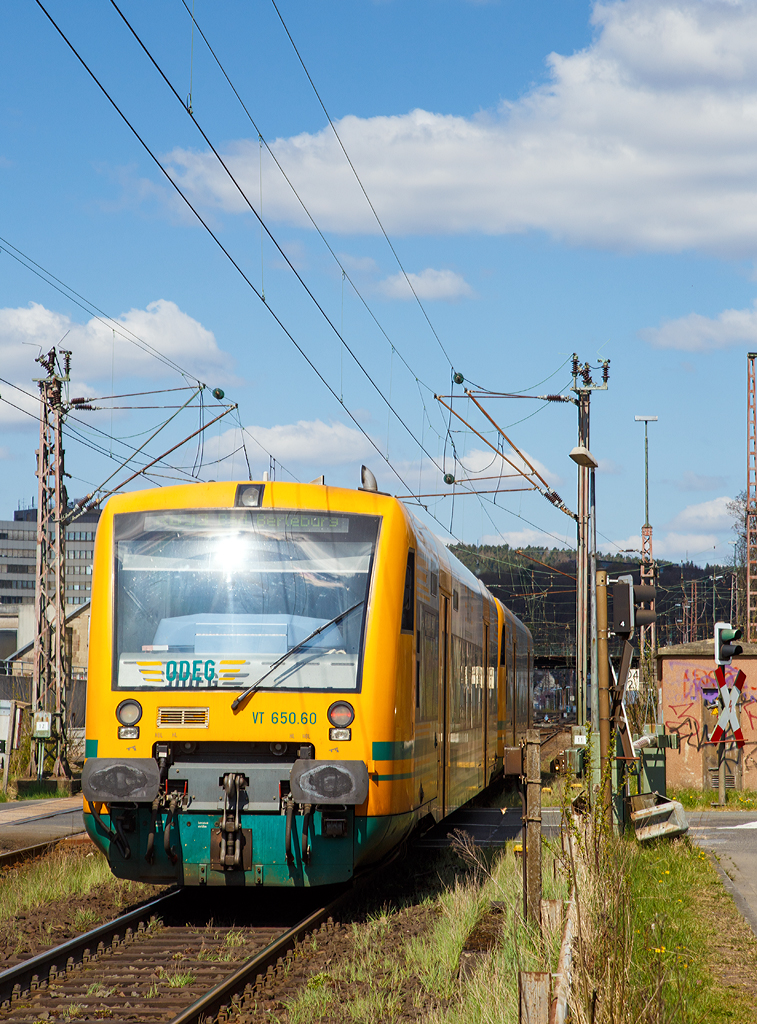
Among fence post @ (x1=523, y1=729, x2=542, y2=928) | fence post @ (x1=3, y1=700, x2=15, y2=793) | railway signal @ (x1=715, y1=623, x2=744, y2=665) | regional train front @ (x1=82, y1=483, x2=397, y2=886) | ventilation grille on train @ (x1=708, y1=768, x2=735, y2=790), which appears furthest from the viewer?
fence post @ (x1=3, y1=700, x2=15, y2=793)

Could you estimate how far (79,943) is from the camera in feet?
27.3

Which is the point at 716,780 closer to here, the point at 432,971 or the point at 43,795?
the point at 43,795

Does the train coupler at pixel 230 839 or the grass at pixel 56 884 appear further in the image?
the grass at pixel 56 884

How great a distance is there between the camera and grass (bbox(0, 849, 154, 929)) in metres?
10.3

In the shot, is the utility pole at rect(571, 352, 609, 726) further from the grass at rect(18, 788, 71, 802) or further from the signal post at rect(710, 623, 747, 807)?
the grass at rect(18, 788, 71, 802)

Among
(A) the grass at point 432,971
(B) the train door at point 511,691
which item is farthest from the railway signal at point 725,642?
(A) the grass at point 432,971

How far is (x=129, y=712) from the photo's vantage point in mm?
9383

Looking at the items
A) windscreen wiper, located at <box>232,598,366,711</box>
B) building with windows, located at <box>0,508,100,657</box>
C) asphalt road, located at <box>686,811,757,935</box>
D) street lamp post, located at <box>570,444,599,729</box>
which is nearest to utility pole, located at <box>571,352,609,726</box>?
street lamp post, located at <box>570,444,599,729</box>

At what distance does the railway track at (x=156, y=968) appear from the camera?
7023 mm

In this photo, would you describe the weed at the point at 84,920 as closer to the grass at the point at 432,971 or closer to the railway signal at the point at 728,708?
the grass at the point at 432,971

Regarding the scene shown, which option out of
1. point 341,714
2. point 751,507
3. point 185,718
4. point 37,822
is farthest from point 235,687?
point 751,507

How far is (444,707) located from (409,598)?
274 centimetres

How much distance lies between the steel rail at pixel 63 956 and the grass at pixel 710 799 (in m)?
11.9

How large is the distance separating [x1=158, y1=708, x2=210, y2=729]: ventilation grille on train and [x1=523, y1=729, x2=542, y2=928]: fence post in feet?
8.15
